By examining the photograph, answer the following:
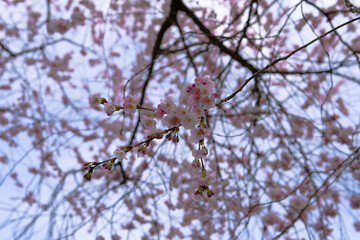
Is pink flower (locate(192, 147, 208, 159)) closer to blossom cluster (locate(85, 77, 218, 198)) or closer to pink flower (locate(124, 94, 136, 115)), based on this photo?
blossom cluster (locate(85, 77, 218, 198))

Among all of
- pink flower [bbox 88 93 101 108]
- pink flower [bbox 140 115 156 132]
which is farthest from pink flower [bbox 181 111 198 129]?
pink flower [bbox 88 93 101 108]

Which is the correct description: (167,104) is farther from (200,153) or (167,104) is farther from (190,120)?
(200,153)

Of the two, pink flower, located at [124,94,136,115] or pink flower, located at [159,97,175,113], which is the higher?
pink flower, located at [124,94,136,115]

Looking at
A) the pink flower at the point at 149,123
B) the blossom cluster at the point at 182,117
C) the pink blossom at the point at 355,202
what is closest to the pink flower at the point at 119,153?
the blossom cluster at the point at 182,117

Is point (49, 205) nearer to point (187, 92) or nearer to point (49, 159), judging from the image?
point (49, 159)

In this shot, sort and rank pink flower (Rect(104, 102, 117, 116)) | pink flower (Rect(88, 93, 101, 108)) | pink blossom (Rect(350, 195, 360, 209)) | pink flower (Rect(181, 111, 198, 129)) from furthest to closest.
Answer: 1. pink blossom (Rect(350, 195, 360, 209))
2. pink flower (Rect(88, 93, 101, 108))
3. pink flower (Rect(104, 102, 117, 116))
4. pink flower (Rect(181, 111, 198, 129))

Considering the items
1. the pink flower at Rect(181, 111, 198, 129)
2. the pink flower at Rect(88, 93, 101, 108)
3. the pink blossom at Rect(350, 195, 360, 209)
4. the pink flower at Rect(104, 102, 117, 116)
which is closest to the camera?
the pink flower at Rect(181, 111, 198, 129)

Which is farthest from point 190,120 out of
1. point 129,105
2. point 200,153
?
point 129,105

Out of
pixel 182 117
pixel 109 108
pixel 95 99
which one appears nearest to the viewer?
pixel 182 117

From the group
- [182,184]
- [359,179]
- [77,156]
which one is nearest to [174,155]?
[182,184]

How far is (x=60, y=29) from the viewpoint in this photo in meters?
4.50

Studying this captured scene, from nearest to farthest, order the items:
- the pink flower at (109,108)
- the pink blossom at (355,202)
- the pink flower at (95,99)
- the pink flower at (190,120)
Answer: the pink flower at (190,120) < the pink flower at (109,108) < the pink flower at (95,99) < the pink blossom at (355,202)

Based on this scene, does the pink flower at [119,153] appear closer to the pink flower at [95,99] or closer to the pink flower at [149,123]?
the pink flower at [149,123]

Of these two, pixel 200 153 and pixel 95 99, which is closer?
pixel 200 153
